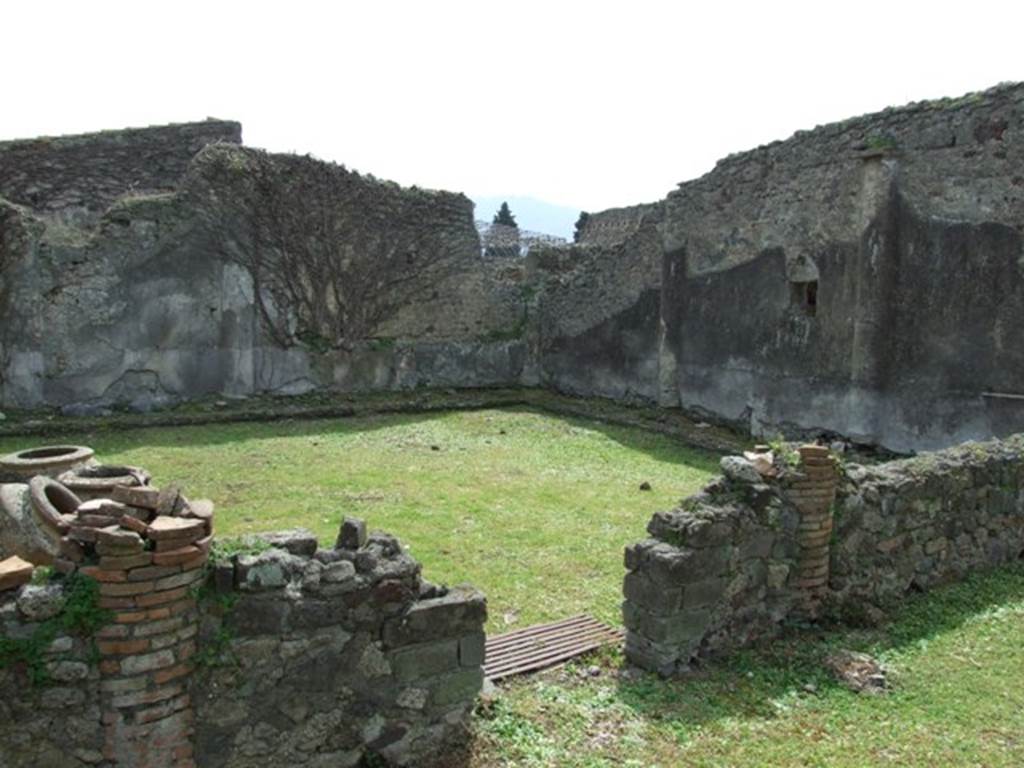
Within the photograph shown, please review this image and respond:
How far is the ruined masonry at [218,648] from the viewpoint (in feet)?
10.0

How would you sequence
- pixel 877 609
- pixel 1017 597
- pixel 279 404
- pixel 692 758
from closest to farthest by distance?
pixel 692 758 → pixel 877 609 → pixel 1017 597 → pixel 279 404

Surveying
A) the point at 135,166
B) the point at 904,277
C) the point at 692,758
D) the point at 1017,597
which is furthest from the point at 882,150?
the point at 135,166

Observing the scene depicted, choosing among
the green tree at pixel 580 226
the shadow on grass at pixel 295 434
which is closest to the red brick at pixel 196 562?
the shadow on grass at pixel 295 434

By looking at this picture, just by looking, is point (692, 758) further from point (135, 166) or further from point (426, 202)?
point (135, 166)

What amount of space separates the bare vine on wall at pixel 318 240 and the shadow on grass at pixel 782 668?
11.4 metres

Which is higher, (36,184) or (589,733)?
(36,184)

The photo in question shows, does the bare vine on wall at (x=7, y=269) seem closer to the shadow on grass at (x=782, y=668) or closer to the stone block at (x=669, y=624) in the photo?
the stone block at (x=669, y=624)

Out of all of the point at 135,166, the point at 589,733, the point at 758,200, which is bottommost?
the point at 589,733

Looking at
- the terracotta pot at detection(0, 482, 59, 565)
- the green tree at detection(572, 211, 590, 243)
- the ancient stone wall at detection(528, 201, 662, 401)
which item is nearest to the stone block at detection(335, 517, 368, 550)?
the terracotta pot at detection(0, 482, 59, 565)

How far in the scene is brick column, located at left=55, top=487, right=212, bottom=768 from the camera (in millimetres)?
3098

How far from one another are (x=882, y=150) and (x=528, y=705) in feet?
27.9

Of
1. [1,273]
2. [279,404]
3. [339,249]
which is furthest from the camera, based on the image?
[339,249]

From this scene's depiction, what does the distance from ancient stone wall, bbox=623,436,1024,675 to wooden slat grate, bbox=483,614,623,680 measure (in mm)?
314

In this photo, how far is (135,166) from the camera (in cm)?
1647
